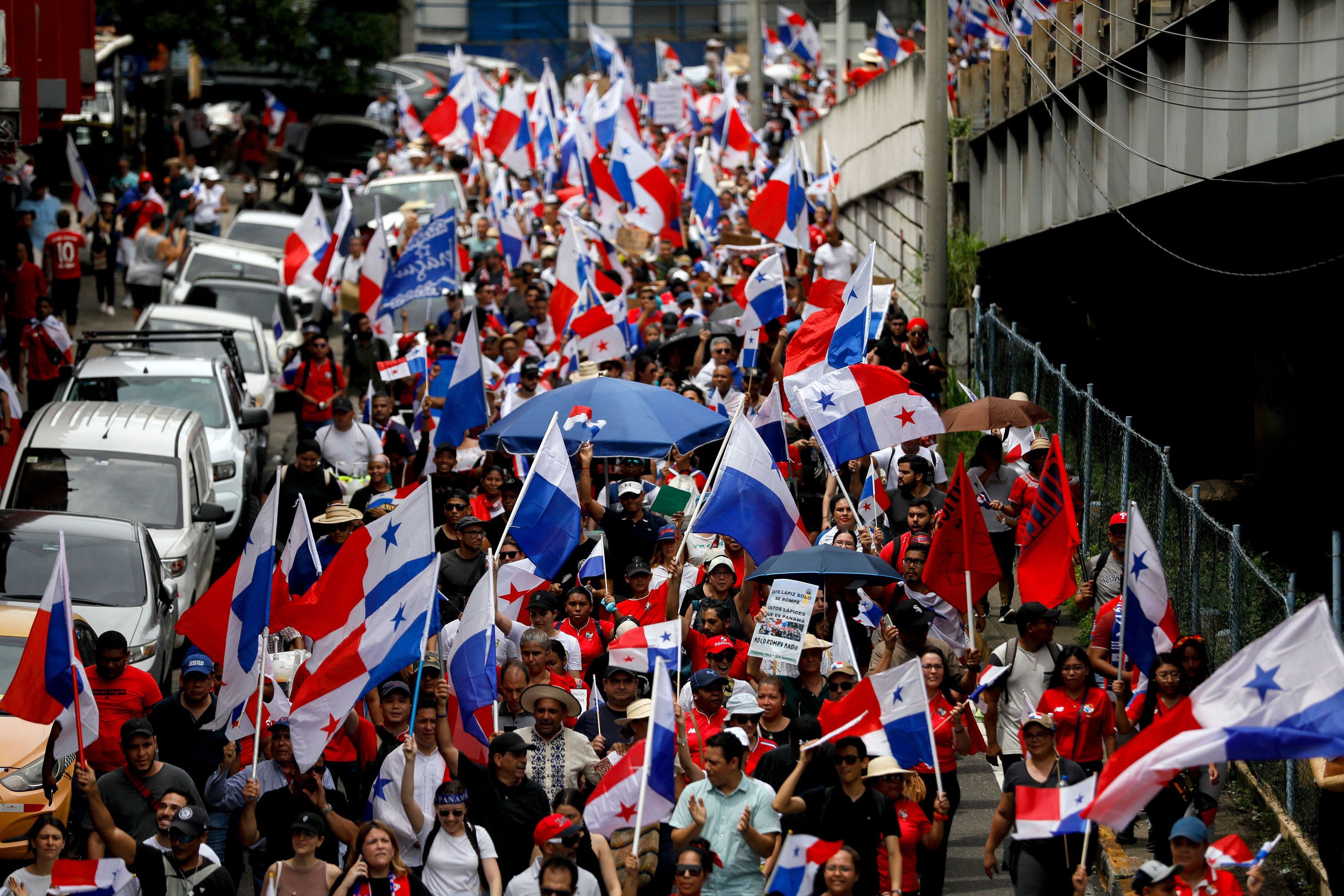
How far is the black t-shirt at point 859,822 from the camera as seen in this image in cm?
838

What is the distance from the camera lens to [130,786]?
9.05 metres

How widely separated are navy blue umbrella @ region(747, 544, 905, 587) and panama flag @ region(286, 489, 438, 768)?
2.05m

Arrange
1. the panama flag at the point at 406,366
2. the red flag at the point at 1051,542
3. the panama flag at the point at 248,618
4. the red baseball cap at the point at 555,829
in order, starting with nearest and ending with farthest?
1. the red baseball cap at the point at 555,829
2. the panama flag at the point at 248,618
3. the red flag at the point at 1051,542
4. the panama flag at the point at 406,366

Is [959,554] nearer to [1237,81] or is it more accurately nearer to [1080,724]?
[1080,724]

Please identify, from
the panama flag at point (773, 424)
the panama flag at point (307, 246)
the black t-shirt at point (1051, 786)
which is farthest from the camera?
the panama flag at point (307, 246)

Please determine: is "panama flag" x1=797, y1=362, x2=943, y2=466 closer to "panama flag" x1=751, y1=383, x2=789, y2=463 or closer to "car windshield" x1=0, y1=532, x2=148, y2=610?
"panama flag" x1=751, y1=383, x2=789, y2=463

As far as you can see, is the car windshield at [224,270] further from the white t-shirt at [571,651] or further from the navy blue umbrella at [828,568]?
the navy blue umbrella at [828,568]

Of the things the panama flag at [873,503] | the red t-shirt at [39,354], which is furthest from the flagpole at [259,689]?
the red t-shirt at [39,354]

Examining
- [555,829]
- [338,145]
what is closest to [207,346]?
[555,829]

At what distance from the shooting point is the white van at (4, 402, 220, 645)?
13.8 meters

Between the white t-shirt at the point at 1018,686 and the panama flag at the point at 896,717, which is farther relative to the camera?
the white t-shirt at the point at 1018,686

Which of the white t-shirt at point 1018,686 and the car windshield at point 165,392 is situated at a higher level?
the car windshield at point 165,392

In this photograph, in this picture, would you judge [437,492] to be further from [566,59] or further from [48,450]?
[566,59]

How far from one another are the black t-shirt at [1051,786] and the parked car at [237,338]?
1275cm
